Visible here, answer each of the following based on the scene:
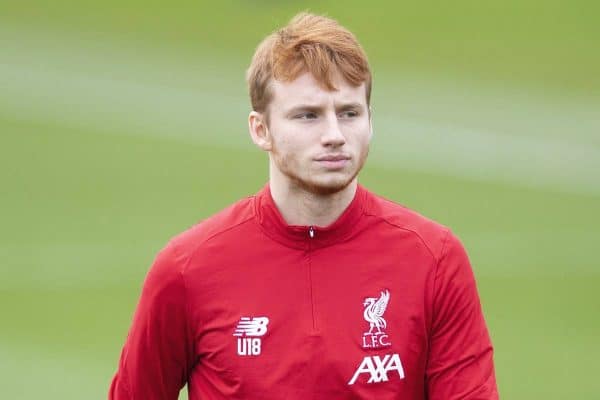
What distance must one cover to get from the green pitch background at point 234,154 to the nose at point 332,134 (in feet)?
13.3

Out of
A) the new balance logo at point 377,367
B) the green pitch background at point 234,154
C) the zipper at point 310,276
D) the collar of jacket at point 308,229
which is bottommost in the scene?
the new balance logo at point 377,367

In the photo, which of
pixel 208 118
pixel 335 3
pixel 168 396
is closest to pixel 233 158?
pixel 208 118

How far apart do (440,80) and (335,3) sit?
5.68ft

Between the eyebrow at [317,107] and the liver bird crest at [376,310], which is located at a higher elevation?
the eyebrow at [317,107]

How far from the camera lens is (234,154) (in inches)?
449

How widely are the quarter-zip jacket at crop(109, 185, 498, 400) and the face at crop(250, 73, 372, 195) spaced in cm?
19

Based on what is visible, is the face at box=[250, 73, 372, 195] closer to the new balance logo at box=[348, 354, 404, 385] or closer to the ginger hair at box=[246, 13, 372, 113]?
the ginger hair at box=[246, 13, 372, 113]

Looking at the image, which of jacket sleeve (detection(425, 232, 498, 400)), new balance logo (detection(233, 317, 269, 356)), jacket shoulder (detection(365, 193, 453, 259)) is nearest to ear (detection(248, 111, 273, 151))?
jacket shoulder (detection(365, 193, 453, 259))

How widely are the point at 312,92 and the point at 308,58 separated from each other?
0.11 m

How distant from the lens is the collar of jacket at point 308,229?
14.3 ft

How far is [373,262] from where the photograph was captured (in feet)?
14.3

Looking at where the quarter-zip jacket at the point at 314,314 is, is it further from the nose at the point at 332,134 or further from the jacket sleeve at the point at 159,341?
the nose at the point at 332,134

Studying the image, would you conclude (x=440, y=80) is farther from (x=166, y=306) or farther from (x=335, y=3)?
(x=166, y=306)

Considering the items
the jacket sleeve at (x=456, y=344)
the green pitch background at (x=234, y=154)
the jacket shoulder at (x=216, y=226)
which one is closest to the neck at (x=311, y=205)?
the jacket shoulder at (x=216, y=226)
